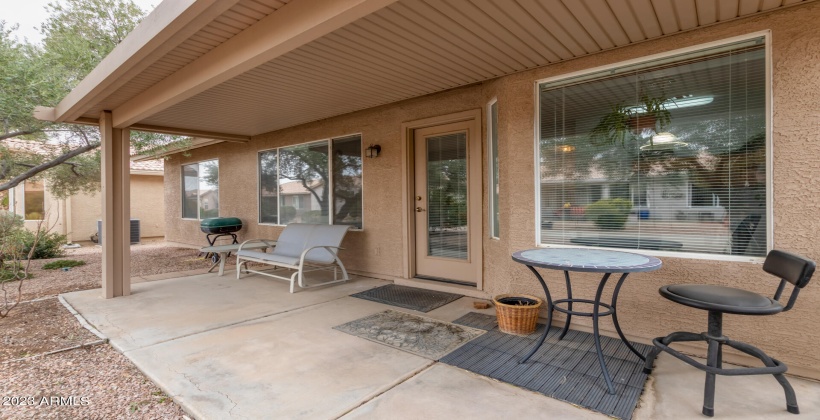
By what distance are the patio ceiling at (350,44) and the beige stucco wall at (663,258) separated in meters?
0.16

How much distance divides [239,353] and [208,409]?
78 cm

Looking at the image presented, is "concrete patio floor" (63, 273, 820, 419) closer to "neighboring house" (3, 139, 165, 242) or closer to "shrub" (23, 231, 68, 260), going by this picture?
"shrub" (23, 231, 68, 260)

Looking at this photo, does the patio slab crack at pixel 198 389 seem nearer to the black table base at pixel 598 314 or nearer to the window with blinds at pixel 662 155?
the black table base at pixel 598 314

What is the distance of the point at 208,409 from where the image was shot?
204cm

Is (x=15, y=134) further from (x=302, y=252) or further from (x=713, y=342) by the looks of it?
(x=713, y=342)

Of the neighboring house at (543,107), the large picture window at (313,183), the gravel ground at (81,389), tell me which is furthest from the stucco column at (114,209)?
the large picture window at (313,183)

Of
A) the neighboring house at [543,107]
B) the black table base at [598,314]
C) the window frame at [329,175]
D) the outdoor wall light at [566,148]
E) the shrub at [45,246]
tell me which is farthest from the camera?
the shrub at [45,246]

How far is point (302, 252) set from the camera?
5148 millimetres

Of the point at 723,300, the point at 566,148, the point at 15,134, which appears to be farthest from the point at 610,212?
the point at 15,134

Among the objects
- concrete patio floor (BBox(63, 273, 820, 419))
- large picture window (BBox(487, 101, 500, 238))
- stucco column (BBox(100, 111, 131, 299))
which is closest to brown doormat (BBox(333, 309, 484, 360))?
concrete patio floor (BBox(63, 273, 820, 419))

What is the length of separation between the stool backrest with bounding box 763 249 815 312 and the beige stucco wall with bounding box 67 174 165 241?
1473 centimetres

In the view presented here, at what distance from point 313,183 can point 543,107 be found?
4.16 meters

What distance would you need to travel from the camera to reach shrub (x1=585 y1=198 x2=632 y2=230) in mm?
3080

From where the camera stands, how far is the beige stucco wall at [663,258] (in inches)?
93.4
